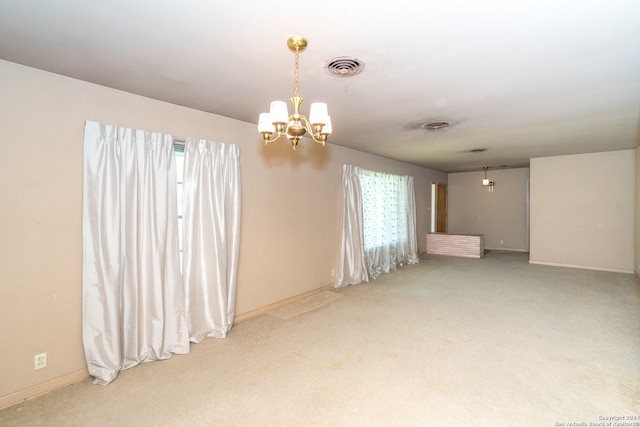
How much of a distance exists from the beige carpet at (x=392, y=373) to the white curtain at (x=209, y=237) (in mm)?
255

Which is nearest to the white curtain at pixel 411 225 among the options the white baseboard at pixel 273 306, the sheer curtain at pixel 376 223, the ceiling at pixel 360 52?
the sheer curtain at pixel 376 223

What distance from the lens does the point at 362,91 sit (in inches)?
114

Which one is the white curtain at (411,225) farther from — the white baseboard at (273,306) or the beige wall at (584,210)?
the white baseboard at (273,306)

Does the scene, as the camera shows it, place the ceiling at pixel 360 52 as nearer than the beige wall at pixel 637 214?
Yes

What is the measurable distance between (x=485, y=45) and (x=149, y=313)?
3453 mm

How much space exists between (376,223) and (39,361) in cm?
522

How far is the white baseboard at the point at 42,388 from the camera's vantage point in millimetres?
2299

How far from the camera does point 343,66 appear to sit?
2.36 m

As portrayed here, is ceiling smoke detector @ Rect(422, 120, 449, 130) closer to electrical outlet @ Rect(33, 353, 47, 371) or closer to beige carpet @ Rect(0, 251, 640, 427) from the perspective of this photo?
beige carpet @ Rect(0, 251, 640, 427)

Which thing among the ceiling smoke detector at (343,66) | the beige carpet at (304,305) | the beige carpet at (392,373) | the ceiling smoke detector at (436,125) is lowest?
the beige carpet at (392,373)

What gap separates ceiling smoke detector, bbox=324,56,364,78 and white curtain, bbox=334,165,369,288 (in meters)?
3.02

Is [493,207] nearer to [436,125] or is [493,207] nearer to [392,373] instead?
[436,125]

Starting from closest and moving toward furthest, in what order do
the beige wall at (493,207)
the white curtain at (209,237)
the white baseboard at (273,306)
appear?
1. the white curtain at (209,237)
2. the white baseboard at (273,306)
3. the beige wall at (493,207)

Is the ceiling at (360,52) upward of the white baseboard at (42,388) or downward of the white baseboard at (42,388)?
upward
